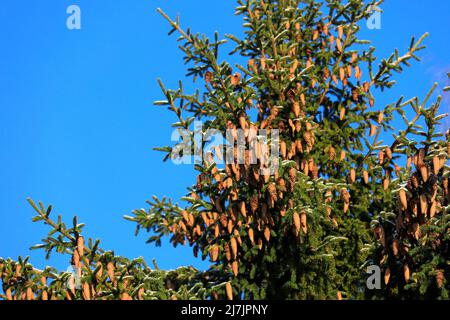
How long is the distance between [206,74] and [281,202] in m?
2.89

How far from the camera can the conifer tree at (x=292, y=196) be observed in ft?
30.2

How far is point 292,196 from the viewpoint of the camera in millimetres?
9766

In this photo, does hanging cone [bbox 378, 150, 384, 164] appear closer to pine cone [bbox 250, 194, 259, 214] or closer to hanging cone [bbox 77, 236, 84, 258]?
pine cone [bbox 250, 194, 259, 214]

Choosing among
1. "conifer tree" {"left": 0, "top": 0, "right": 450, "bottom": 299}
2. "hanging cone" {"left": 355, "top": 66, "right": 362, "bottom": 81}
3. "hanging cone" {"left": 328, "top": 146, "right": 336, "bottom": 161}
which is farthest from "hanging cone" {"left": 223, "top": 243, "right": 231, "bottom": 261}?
"hanging cone" {"left": 355, "top": 66, "right": 362, "bottom": 81}

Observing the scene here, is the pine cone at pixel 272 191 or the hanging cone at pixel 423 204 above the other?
the pine cone at pixel 272 191

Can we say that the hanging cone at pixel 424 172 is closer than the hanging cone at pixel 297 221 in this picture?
Yes

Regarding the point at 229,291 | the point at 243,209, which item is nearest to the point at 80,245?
the point at 229,291

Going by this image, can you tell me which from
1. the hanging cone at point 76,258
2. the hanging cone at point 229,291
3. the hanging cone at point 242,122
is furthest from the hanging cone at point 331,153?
the hanging cone at point 76,258

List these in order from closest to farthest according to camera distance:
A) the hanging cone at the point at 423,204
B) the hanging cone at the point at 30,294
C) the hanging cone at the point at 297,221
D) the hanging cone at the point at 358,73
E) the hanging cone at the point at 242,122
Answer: the hanging cone at the point at 423,204 → the hanging cone at the point at 297,221 → the hanging cone at the point at 30,294 → the hanging cone at the point at 242,122 → the hanging cone at the point at 358,73

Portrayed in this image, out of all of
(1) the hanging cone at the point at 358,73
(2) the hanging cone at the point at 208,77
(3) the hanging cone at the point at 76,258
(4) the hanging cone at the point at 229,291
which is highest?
(1) the hanging cone at the point at 358,73

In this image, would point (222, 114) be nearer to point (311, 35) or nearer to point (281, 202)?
point (281, 202)

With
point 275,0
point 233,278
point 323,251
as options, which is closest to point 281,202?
point 323,251

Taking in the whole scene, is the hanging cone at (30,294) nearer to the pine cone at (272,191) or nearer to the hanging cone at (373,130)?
the pine cone at (272,191)

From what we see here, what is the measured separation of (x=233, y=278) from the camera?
420 inches
